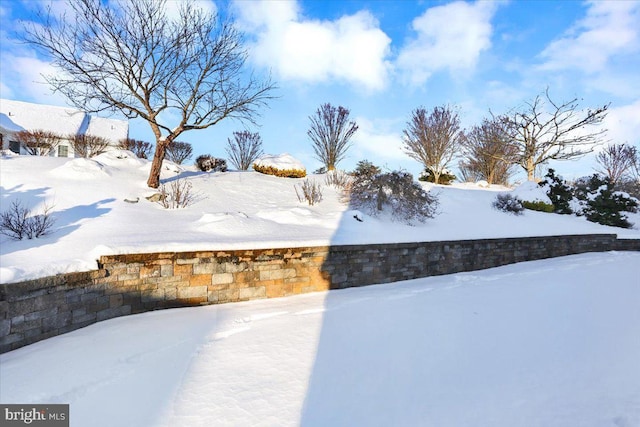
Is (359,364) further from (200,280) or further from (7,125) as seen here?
(7,125)

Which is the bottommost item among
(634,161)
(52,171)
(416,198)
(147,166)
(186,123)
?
(416,198)

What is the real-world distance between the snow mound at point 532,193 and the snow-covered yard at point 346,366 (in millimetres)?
10554

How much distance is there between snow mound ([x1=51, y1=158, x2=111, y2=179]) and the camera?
28.2 ft

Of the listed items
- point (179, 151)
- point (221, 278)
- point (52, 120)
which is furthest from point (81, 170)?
point (52, 120)

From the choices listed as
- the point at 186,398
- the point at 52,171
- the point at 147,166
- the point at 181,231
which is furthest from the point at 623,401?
the point at 147,166

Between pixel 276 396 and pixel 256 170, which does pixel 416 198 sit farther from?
pixel 256 170

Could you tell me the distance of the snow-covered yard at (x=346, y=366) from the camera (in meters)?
2.34

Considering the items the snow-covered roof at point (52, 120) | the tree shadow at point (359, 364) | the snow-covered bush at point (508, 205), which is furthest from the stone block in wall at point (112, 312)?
the snow-covered roof at point (52, 120)

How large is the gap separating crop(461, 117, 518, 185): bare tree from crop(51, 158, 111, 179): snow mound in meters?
24.0

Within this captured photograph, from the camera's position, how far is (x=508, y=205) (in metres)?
12.3

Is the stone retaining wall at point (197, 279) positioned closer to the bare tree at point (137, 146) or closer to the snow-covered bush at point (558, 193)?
the snow-covered bush at point (558, 193)

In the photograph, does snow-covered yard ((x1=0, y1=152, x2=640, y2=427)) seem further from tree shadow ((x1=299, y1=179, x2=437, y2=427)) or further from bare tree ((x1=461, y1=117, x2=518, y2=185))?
bare tree ((x1=461, y1=117, x2=518, y2=185))

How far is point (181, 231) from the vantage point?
216 inches

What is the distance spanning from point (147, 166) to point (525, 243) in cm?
1331
